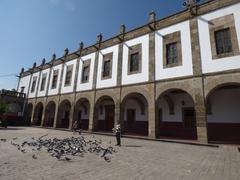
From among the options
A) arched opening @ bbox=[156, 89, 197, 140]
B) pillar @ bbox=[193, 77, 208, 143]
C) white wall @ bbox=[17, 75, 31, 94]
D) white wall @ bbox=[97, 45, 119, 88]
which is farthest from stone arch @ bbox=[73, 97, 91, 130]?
pillar @ bbox=[193, 77, 208, 143]

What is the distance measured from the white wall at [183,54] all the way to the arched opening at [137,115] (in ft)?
11.8

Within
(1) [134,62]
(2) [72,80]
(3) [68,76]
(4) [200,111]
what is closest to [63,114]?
(3) [68,76]

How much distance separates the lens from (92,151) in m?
7.60

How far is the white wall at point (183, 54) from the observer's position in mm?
11836

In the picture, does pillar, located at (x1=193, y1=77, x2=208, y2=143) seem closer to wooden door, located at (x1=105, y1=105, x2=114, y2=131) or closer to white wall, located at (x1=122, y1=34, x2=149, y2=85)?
white wall, located at (x1=122, y1=34, x2=149, y2=85)

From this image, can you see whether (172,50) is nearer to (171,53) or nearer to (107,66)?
(171,53)

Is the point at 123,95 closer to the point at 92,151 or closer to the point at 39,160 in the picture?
the point at 92,151

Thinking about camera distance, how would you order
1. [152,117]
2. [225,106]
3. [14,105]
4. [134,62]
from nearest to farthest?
[225,106], [152,117], [134,62], [14,105]

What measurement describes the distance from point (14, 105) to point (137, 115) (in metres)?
21.9

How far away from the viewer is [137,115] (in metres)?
16.9

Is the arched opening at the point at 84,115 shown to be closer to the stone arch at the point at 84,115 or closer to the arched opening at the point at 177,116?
the stone arch at the point at 84,115

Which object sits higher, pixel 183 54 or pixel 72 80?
pixel 183 54

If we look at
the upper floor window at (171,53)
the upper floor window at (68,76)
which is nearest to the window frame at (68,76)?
the upper floor window at (68,76)

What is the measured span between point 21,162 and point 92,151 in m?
2.92
